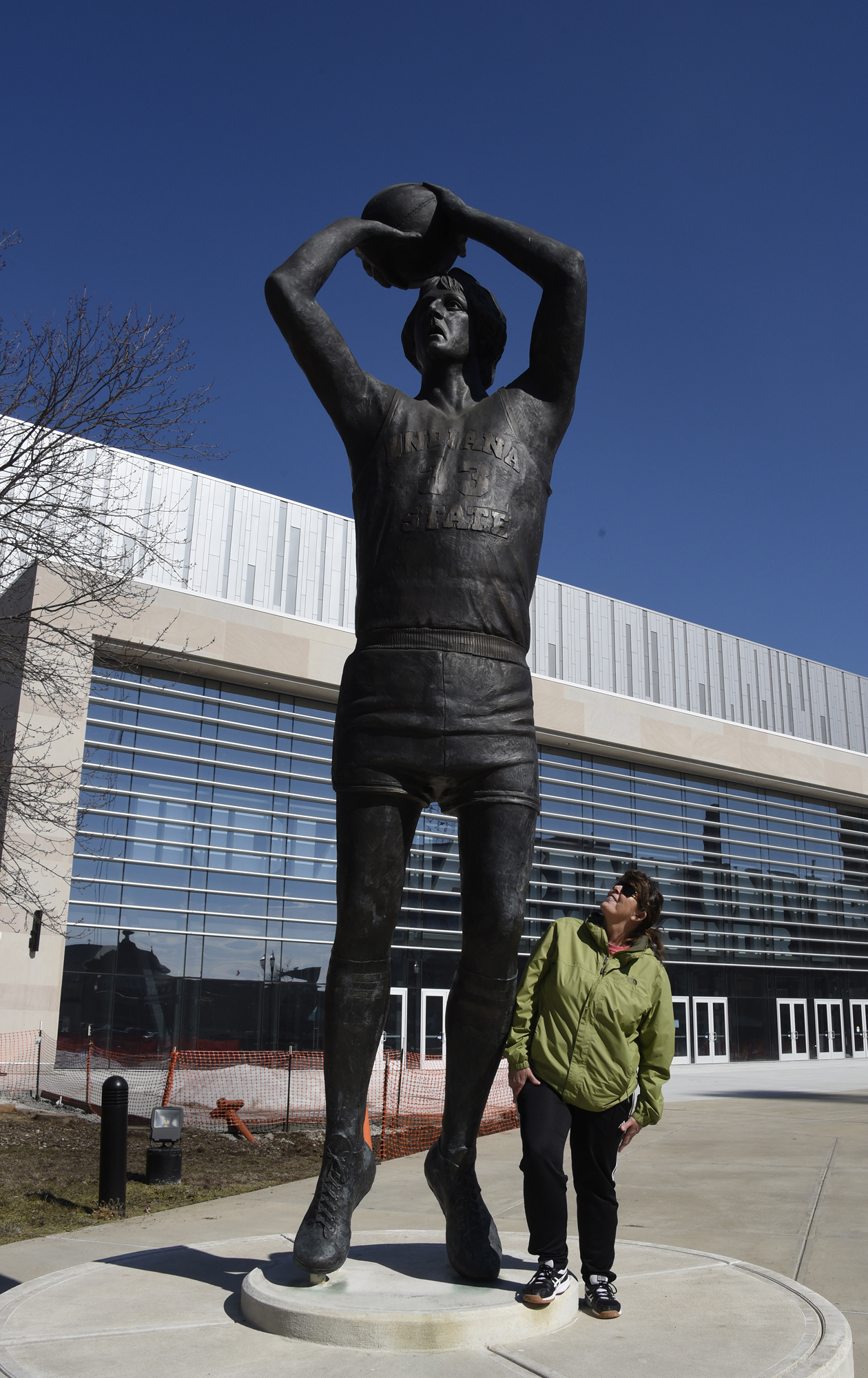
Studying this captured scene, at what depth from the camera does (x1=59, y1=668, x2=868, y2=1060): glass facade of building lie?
73.8 feet

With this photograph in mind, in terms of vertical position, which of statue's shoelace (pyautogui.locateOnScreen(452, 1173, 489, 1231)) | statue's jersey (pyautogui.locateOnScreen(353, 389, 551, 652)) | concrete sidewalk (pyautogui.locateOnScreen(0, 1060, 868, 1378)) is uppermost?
statue's jersey (pyautogui.locateOnScreen(353, 389, 551, 652))

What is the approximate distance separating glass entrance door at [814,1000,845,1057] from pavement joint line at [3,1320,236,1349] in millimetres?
34678

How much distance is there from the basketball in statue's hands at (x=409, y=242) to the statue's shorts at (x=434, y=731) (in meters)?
1.41

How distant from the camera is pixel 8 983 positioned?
804 inches

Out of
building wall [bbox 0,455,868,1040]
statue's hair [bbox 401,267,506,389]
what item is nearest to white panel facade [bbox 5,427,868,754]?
building wall [bbox 0,455,868,1040]

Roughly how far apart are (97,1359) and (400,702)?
1902 millimetres

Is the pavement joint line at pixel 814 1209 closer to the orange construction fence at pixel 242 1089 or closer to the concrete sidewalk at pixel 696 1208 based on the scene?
the concrete sidewalk at pixel 696 1208

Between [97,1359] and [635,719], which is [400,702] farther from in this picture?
[635,719]

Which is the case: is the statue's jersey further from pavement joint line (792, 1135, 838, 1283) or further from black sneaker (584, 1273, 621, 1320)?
pavement joint line (792, 1135, 838, 1283)

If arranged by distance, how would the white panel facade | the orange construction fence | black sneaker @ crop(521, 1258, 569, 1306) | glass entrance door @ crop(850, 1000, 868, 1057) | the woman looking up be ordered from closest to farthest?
black sneaker @ crop(521, 1258, 569, 1306) → the woman looking up → the orange construction fence → the white panel facade → glass entrance door @ crop(850, 1000, 868, 1057)

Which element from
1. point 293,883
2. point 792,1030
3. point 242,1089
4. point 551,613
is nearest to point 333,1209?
point 242,1089

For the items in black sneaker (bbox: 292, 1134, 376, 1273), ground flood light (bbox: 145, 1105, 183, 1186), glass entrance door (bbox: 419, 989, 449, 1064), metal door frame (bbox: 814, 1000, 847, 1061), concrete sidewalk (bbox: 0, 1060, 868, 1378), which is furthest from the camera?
metal door frame (bbox: 814, 1000, 847, 1061)

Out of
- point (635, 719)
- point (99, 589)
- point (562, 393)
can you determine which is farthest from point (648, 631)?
point (562, 393)

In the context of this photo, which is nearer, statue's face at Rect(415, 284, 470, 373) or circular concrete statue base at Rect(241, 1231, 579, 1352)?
circular concrete statue base at Rect(241, 1231, 579, 1352)
